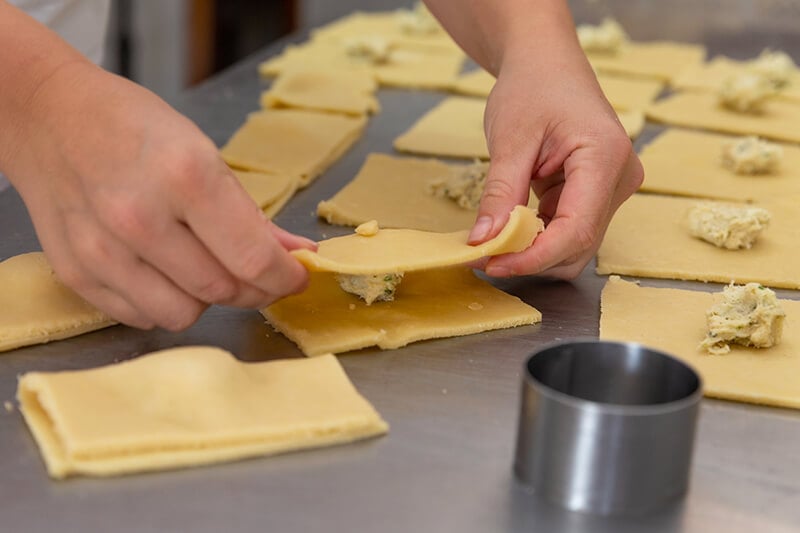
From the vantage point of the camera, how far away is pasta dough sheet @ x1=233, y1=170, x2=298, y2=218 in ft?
6.11

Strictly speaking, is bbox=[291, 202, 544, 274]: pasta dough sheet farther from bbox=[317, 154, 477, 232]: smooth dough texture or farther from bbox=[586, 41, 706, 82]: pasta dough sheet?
bbox=[586, 41, 706, 82]: pasta dough sheet

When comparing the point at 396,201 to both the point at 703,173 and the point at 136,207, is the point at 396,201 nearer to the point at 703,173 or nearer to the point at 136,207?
the point at 703,173

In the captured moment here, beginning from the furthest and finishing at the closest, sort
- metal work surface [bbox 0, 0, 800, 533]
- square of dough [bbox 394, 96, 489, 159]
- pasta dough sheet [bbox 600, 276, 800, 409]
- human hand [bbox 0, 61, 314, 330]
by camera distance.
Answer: square of dough [bbox 394, 96, 489, 159] → pasta dough sheet [bbox 600, 276, 800, 409] → human hand [bbox 0, 61, 314, 330] → metal work surface [bbox 0, 0, 800, 533]

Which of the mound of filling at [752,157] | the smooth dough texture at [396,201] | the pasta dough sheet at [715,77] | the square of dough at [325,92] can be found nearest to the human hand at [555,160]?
the smooth dough texture at [396,201]

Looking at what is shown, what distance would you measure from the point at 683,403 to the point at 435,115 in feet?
5.19

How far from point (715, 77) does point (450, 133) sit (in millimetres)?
908

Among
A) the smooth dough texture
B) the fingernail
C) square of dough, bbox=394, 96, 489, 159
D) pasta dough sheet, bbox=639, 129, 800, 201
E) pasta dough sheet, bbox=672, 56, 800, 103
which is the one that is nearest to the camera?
the fingernail

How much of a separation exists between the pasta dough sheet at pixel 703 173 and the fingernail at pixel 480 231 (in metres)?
0.73

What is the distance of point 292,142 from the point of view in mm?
2191

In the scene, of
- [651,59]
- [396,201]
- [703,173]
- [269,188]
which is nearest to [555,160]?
[396,201]

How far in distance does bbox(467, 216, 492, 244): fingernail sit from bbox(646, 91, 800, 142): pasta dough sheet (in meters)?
1.24

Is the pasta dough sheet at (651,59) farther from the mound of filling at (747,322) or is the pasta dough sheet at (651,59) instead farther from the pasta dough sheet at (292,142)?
the mound of filling at (747,322)

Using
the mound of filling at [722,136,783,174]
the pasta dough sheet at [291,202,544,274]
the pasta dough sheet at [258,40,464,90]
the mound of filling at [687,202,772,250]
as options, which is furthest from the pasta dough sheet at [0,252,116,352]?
the pasta dough sheet at [258,40,464,90]

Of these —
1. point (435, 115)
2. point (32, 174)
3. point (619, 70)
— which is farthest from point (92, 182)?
point (619, 70)
